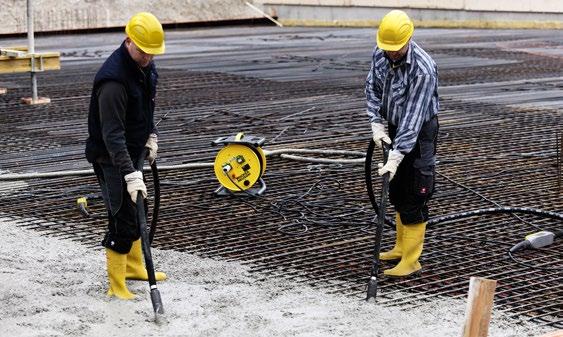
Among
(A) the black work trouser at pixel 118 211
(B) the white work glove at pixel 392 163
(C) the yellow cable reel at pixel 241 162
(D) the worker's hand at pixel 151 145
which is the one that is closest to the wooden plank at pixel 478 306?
Answer: (B) the white work glove at pixel 392 163

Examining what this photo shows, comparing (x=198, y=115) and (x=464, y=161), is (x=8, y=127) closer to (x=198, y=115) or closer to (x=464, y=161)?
(x=198, y=115)

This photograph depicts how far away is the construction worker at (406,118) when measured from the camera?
657cm

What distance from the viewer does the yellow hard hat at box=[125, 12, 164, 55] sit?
19.6ft

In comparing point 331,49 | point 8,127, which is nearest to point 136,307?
point 8,127

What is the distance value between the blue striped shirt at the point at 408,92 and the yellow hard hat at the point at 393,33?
143 mm

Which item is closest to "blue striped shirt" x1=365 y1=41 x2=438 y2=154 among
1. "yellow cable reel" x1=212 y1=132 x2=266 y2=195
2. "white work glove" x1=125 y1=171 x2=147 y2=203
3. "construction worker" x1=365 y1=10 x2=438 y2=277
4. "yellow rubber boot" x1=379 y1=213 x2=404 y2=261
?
"construction worker" x1=365 y1=10 x2=438 y2=277

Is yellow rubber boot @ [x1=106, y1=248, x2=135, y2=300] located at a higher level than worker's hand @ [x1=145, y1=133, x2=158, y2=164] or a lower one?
lower

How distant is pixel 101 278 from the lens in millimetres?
6777

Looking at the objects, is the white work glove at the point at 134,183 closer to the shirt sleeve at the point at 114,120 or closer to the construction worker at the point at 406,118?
the shirt sleeve at the point at 114,120

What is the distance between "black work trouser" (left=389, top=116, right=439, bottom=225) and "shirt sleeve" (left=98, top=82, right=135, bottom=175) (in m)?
1.80

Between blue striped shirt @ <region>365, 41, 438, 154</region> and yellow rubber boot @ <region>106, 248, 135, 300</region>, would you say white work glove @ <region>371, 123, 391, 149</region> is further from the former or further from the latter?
yellow rubber boot @ <region>106, 248, 135, 300</region>

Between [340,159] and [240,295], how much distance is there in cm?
411

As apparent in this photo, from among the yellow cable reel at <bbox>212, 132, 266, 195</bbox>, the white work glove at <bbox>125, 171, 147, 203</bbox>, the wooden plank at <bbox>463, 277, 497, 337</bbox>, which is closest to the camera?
the wooden plank at <bbox>463, 277, 497, 337</bbox>

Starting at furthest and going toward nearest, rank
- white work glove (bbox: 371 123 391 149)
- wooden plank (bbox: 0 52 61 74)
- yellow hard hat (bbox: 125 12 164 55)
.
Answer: wooden plank (bbox: 0 52 61 74) → white work glove (bbox: 371 123 391 149) → yellow hard hat (bbox: 125 12 164 55)
